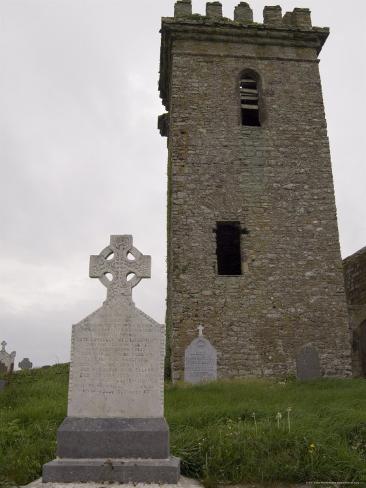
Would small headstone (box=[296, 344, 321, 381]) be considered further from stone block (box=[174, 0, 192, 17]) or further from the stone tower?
stone block (box=[174, 0, 192, 17])

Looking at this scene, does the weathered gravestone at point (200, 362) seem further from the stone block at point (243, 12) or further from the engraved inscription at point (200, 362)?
the stone block at point (243, 12)

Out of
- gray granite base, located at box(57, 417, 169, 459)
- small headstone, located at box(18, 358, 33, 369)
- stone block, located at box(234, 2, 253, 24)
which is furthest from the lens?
small headstone, located at box(18, 358, 33, 369)

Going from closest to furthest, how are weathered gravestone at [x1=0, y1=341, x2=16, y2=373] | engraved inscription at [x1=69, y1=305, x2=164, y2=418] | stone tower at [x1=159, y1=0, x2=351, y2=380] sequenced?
1. engraved inscription at [x1=69, y1=305, x2=164, y2=418]
2. stone tower at [x1=159, y1=0, x2=351, y2=380]
3. weathered gravestone at [x1=0, y1=341, x2=16, y2=373]

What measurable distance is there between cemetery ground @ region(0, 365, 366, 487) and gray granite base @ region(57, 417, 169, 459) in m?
0.37

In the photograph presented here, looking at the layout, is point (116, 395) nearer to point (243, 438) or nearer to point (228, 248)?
point (243, 438)

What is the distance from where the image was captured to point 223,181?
43.0 ft

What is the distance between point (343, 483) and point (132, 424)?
1909 millimetres

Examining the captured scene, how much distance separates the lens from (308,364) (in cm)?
1102

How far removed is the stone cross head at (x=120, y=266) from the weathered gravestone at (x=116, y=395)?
0.04ft

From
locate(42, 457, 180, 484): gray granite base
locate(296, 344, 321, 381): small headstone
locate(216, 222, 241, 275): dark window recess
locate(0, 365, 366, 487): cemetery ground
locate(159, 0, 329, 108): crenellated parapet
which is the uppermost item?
locate(159, 0, 329, 108): crenellated parapet

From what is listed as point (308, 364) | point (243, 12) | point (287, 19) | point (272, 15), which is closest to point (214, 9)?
point (243, 12)

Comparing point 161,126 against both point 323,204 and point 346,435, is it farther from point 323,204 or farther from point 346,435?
point 346,435

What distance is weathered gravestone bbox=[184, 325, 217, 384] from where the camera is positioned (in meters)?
11.0

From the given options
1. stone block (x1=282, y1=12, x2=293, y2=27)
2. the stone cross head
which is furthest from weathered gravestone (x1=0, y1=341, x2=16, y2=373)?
stone block (x1=282, y1=12, x2=293, y2=27)
